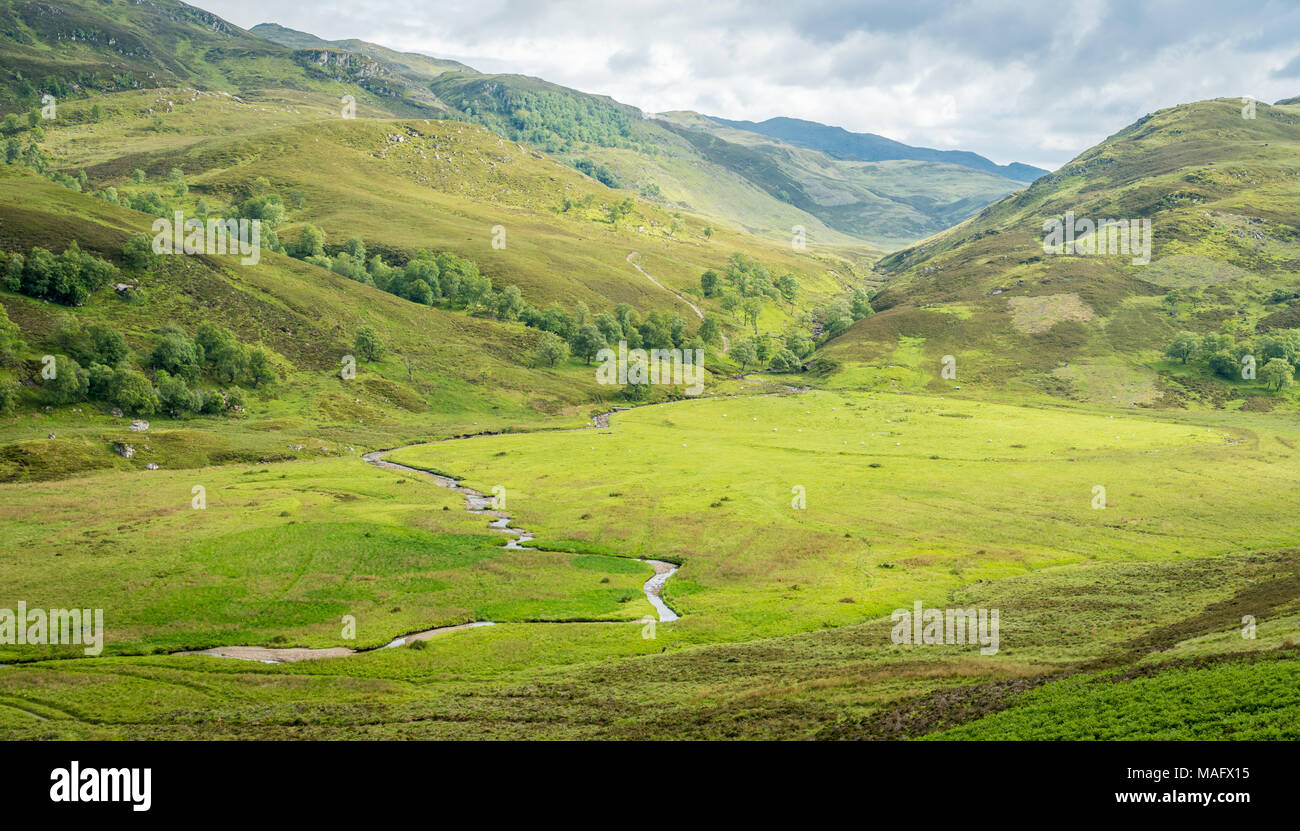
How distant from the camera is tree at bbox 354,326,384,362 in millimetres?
176250

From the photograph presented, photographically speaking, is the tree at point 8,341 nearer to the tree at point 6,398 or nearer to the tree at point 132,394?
the tree at point 6,398

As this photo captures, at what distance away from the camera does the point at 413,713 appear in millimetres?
40188

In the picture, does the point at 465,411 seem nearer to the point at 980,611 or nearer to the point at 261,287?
the point at 261,287

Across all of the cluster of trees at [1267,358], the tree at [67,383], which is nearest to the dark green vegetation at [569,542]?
the tree at [67,383]

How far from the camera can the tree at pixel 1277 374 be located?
182 m

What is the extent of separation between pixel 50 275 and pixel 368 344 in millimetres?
60611

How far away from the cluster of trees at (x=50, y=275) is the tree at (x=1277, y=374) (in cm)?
27393

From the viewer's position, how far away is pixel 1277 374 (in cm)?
18212

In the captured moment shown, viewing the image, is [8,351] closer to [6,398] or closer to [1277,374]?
[6,398]

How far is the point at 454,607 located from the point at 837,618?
32240 millimetres

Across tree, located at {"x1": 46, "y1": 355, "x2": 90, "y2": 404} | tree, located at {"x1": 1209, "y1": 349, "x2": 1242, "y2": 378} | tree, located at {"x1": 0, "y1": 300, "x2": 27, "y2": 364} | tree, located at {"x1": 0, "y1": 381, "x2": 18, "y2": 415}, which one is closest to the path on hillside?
tree, located at {"x1": 46, "y1": 355, "x2": 90, "y2": 404}

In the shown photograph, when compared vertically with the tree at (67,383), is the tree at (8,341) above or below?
above

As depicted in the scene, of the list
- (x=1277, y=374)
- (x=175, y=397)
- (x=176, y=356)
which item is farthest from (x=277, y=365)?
(x=1277, y=374)

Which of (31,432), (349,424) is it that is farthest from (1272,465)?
(31,432)
